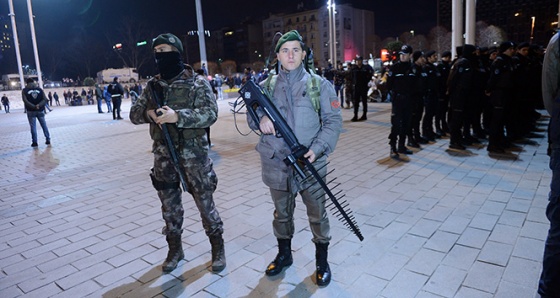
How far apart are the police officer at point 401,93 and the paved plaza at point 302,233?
0.62 meters

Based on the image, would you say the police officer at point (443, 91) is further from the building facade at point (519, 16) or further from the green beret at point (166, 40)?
the building facade at point (519, 16)

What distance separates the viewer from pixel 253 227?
4312 mm

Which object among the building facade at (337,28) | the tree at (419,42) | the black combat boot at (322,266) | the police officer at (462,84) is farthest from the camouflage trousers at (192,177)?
the building facade at (337,28)

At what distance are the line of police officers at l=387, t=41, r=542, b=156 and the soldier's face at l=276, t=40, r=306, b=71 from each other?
15.5 ft

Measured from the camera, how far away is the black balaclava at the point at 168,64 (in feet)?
10.5

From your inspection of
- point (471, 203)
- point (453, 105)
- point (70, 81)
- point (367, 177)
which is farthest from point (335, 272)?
point (70, 81)

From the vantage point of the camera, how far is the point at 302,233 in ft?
13.4

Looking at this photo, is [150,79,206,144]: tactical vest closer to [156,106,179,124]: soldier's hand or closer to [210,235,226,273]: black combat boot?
[156,106,179,124]: soldier's hand

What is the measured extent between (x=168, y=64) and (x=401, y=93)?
517cm

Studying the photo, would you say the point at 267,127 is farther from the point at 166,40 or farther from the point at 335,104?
the point at 166,40

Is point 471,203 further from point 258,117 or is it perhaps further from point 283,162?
point 258,117

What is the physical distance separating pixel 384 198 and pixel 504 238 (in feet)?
5.16

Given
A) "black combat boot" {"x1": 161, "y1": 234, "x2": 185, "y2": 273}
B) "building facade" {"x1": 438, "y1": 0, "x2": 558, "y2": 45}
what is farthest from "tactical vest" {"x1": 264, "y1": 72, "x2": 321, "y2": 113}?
"building facade" {"x1": 438, "y1": 0, "x2": 558, "y2": 45}

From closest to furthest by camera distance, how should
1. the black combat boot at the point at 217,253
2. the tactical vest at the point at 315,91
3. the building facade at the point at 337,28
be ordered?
the tactical vest at the point at 315,91 < the black combat boot at the point at 217,253 < the building facade at the point at 337,28
